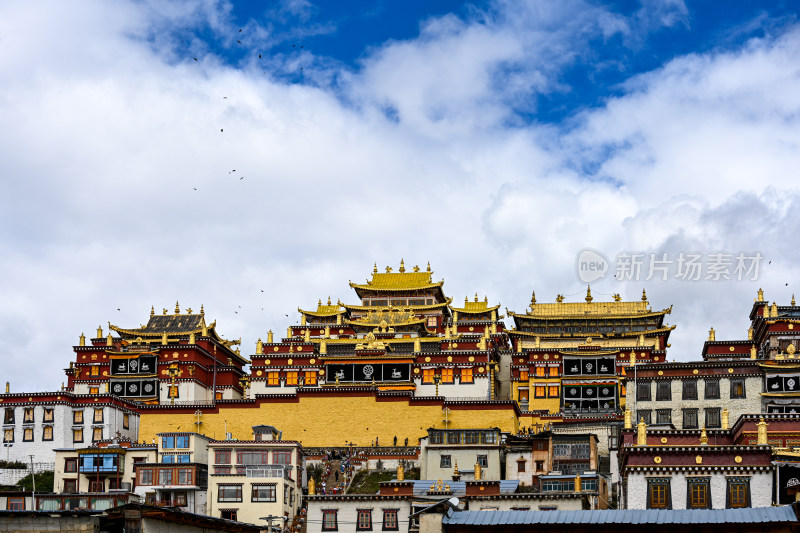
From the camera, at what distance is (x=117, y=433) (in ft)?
344

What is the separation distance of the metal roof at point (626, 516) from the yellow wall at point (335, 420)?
41113 mm

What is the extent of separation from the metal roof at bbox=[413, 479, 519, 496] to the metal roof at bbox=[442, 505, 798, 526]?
612 inches

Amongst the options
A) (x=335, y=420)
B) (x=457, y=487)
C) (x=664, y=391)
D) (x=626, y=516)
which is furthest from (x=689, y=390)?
(x=626, y=516)

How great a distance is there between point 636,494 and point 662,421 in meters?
28.1

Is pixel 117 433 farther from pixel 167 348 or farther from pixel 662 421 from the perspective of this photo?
pixel 662 421

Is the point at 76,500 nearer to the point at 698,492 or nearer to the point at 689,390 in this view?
the point at 698,492

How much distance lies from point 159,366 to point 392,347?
2077 centimetres

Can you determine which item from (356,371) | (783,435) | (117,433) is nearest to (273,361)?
(356,371)

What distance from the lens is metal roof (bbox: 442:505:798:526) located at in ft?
192

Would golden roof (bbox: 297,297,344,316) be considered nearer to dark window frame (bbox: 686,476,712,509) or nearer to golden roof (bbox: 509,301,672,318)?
golden roof (bbox: 509,301,672,318)

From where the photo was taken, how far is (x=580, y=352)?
110m

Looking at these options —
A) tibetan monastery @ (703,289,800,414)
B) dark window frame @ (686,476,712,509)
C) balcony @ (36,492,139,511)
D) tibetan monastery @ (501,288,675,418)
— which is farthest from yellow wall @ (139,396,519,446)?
dark window frame @ (686,476,712,509)

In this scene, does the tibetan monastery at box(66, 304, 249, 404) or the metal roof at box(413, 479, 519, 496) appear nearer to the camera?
the metal roof at box(413, 479, 519, 496)

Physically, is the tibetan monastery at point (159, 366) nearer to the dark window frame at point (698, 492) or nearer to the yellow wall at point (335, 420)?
the yellow wall at point (335, 420)
